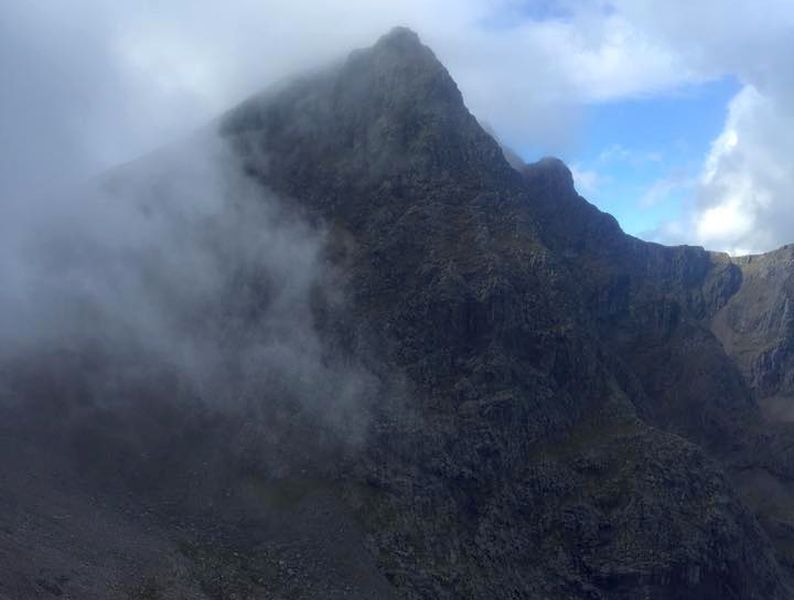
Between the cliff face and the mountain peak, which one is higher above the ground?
the mountain peak

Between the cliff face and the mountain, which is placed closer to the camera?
the mountain

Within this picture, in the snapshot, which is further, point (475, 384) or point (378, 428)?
point (475, 384)

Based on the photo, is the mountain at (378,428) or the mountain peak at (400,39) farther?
the mountain peak at (400,39)

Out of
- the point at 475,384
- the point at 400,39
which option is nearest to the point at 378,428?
the point at 475,384

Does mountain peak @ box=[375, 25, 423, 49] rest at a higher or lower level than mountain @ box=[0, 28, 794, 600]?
higher

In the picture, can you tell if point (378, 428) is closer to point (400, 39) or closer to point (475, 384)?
point (475, 384)

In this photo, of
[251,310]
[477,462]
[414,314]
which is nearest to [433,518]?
[477,462]

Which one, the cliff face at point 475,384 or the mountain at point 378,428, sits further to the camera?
the cliff face at point 475,384

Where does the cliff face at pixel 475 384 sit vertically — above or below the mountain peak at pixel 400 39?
below
